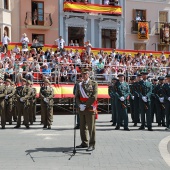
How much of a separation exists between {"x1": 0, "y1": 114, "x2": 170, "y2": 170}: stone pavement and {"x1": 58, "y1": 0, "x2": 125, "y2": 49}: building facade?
20.9 metres

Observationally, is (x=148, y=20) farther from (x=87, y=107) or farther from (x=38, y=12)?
(x=87, y=107)

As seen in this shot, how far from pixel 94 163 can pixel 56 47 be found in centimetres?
1876

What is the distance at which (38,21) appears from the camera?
109 ft

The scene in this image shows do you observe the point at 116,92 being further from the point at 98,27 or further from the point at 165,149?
the point at 98,27

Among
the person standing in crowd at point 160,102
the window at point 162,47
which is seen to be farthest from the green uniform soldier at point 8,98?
the window at point 162,47

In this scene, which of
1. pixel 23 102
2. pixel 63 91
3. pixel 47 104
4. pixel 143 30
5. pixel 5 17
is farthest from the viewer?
pixel 143 30

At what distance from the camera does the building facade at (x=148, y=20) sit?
3681 centimetres

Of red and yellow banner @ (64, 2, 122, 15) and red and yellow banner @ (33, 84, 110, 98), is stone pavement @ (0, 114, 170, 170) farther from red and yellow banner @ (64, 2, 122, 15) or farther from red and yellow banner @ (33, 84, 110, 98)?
red and yellow banner @ (64, 2, 122, 15)

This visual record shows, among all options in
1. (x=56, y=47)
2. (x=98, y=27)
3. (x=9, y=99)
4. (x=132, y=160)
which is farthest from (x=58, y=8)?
(x=132, y=160)

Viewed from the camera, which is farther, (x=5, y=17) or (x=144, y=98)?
(x=5, y=17)

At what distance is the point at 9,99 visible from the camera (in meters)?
15.3

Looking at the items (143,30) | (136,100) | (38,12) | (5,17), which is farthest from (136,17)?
(136,100)

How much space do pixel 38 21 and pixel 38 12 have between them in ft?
2.53

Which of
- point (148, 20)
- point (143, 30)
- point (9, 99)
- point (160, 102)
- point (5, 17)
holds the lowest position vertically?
point (160, 102)
